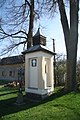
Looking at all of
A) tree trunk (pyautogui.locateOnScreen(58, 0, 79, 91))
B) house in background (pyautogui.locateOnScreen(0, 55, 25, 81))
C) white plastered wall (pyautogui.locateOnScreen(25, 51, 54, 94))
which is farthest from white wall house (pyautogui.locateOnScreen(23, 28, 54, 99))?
house in background (pyautogui.locateOnScreen(0, 55, 25, 81))

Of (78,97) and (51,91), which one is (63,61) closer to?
(51,91)

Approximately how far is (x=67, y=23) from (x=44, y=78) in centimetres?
431

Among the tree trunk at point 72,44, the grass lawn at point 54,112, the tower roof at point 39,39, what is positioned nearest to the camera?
the grass lawn at point 54,112

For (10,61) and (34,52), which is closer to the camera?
(34,52)

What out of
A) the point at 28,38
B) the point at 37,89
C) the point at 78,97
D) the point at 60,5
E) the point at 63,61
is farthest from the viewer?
the point at 63,61

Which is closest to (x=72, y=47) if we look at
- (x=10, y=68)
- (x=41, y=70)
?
(x=41, y=70)

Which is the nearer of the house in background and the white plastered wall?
the white plastered wall

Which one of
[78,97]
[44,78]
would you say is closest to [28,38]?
[44,78]

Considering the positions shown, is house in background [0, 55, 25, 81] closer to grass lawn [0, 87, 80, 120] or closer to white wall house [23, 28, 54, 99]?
white wall house [23, 28, 54, 99]

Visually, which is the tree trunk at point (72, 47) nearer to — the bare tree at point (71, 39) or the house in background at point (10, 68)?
the bare tree at point (71, 39)

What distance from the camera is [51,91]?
13.5m

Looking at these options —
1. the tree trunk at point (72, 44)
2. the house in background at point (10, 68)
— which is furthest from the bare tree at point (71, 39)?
the house in background at point (10, 68)

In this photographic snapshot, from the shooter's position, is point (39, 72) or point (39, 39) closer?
point (39, 72)

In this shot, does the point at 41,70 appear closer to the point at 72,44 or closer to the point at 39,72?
the point at 39,72
